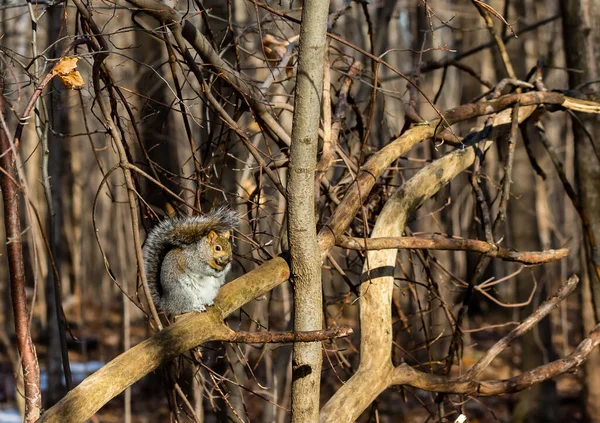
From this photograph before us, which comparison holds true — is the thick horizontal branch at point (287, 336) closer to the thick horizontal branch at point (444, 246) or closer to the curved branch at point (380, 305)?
the thick horizontal branch at point (444, 246)

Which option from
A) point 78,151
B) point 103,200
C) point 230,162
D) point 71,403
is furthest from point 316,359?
point 103,200

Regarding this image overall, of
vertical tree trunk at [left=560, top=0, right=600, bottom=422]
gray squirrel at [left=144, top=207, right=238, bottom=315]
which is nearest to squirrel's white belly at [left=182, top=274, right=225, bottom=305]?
gray squirrel at [left=144, top=207, right=238, bottom=315]

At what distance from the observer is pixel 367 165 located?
228 centimetres

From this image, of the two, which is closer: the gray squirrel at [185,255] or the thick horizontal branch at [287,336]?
the thick horizontal branch at [287,336]

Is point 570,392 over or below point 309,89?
below

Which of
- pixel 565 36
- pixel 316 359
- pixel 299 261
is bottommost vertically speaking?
pixel 316 359

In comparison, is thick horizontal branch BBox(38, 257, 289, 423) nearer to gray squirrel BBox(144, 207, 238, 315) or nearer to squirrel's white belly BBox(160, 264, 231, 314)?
squirrel's white belly BBox(160, 264, 231, 314)

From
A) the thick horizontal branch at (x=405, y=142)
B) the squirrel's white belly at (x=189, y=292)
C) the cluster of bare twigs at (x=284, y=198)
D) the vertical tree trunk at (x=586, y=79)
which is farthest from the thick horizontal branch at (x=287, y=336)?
the vertical tree trunk at (x=586, y=79)

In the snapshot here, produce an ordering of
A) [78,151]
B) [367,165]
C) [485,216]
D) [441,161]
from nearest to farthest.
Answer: [367,165] → [485,216] → [441,161] → [78,151]

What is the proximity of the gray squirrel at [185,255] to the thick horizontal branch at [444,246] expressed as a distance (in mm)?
418

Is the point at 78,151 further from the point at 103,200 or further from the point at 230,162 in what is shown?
the point at 230,162

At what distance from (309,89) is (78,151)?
11151mm

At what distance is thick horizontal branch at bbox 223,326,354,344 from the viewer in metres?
1.68

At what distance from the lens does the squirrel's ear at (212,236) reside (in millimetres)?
2264
